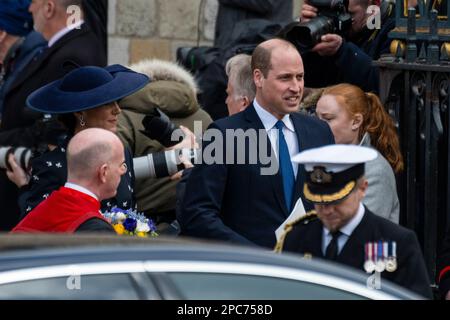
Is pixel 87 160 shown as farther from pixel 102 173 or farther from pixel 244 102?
pixel 244 102

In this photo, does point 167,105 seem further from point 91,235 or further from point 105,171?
point 91,235

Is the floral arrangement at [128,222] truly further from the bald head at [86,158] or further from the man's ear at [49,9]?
the man's ear at [49,9]

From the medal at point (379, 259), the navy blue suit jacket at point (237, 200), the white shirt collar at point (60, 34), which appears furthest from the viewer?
the white shirt collar at point (60, 34)

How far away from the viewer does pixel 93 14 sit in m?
10.7

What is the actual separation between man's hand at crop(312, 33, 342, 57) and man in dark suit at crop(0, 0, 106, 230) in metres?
1.30

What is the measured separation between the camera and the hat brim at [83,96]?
6.79m

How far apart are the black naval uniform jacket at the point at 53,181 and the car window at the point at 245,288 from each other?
8.85 ft

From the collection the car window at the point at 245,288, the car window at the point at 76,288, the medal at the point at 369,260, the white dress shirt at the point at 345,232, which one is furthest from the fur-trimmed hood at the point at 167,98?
the car window at the point at 76,288

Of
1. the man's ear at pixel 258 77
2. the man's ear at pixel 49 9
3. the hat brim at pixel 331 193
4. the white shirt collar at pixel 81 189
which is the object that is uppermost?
the man's ear at pixel 49 9

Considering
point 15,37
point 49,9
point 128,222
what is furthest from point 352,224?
point 15,37

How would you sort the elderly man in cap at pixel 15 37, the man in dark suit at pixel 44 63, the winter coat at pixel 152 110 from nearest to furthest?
the winter coat at pixel 152 110 < the man in dark suit at pixel 44 63 < the elderly man in cap at pixel 15 37

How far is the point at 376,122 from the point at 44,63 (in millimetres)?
2151

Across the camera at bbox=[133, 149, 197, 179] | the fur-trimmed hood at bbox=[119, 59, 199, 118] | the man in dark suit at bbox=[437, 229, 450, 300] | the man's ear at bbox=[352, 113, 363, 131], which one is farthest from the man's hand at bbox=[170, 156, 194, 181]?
the man in dark suit at bbox=[437, 229, 450, 300]
